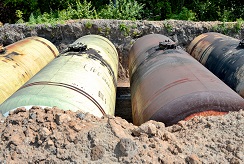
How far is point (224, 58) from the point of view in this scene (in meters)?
5.18

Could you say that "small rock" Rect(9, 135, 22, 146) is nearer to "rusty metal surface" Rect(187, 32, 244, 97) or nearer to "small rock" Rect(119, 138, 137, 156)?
"small rock" Rect(119, 138, 137, 156)

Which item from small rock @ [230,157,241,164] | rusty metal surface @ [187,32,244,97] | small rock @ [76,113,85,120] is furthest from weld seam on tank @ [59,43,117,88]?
small rock @ [230,157,241,164]

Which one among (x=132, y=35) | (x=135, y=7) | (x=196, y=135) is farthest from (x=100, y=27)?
(x=196, y=135)

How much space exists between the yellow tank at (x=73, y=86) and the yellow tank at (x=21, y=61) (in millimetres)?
716

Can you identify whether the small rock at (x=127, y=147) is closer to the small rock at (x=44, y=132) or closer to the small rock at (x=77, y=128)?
the small rock at (x=77, y=128)

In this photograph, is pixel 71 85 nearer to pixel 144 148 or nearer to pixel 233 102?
pixel 144 148

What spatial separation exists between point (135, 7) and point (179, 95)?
916 cm

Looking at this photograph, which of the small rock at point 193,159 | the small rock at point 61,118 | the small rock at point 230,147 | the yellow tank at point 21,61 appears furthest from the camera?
the yellow tank at point 21,61

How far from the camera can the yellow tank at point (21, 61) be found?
4.64m

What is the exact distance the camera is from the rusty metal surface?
14.7ft

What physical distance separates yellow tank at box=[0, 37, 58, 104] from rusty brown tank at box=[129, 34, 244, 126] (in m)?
2.14

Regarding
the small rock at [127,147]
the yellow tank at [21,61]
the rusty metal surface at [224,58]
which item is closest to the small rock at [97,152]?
the small rock at [127,147]

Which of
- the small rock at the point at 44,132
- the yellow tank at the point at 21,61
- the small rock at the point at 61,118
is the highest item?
the small rock at the point at 61,118

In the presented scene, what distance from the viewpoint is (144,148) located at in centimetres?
243
